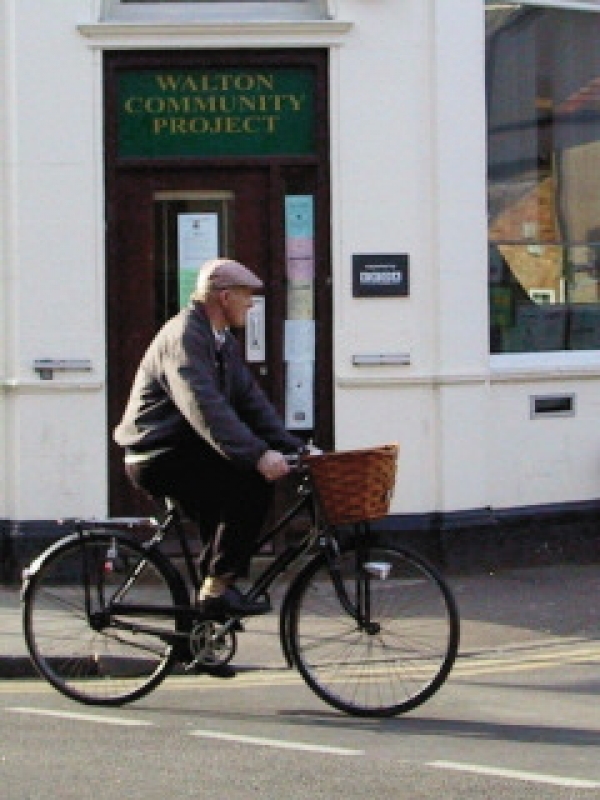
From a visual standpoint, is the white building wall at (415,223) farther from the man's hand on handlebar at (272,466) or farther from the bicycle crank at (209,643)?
the man's hand on handlebar at (272,466)

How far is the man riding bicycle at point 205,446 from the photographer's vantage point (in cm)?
661

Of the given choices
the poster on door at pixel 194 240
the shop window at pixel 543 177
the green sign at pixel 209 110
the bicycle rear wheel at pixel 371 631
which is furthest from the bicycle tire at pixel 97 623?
the shop window at pixel 543 177

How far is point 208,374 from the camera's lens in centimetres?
655

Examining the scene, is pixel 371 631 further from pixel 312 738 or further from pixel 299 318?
pixel 299 318

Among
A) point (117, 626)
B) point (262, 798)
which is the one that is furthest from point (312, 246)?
point (262, 798)

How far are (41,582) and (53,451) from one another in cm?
310

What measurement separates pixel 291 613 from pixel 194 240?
4022mm

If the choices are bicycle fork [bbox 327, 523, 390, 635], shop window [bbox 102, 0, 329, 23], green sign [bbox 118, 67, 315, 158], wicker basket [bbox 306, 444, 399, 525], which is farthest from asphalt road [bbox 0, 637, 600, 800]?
shop window [bbox 102, 0, 329, 23]

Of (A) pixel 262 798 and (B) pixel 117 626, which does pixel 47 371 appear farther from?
(A) pixel 262 798

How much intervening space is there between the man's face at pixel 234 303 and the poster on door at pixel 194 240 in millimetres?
3366

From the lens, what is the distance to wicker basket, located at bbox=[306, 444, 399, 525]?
6355 millimetres

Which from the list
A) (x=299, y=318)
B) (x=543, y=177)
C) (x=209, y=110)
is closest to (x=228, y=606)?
(x=299, y=318)

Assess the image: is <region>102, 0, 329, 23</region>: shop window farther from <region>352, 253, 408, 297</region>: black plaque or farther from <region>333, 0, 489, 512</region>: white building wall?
<region>352, 253, 408, 297</region>: black plaque

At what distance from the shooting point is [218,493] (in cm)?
668
